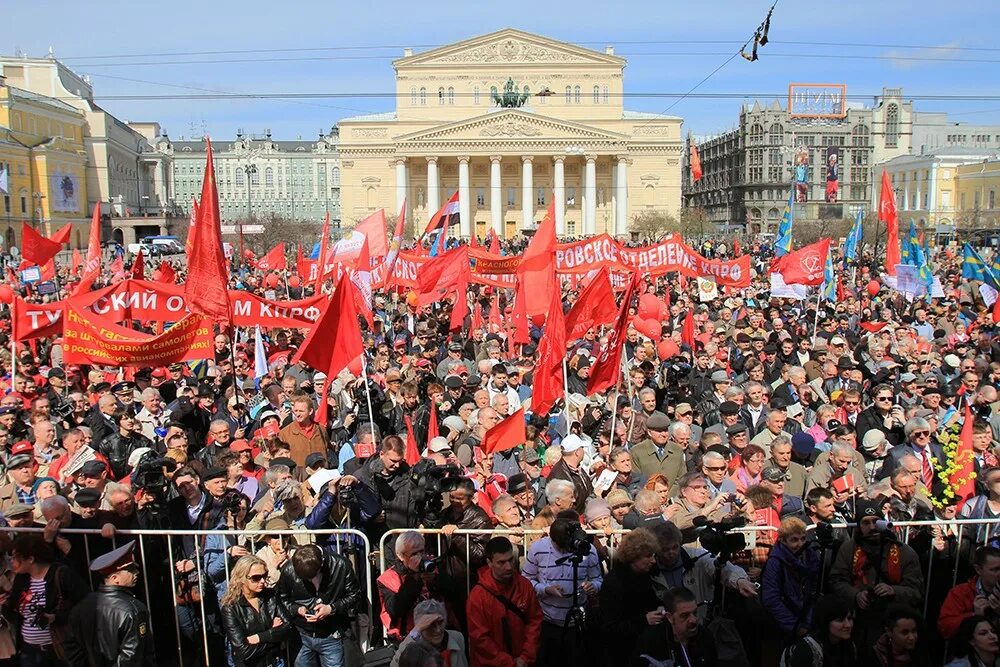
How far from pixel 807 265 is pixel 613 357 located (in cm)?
931

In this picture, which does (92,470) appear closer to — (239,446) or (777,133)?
(239,446)

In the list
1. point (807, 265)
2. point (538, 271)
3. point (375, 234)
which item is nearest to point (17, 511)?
point (538, 271)

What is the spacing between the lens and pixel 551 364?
27.5ft

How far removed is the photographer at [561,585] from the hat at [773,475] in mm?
1829

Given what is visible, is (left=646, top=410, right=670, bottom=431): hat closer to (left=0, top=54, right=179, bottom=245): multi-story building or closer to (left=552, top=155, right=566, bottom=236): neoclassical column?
(left=552, top=155, right=566, bottom=236): neoclassical column

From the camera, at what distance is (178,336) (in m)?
8.88

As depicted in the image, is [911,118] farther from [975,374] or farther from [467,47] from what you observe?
[975,374]

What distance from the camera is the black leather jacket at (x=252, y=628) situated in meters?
4.77

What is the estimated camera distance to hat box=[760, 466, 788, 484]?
6211 mm

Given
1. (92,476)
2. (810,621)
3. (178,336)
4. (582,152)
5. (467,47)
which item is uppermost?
(467,47)

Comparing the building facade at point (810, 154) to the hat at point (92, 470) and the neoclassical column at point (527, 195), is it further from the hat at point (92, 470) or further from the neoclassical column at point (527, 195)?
the hat at point (92, 470)

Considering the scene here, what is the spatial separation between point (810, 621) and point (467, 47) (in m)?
82.3

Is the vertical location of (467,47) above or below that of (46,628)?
above

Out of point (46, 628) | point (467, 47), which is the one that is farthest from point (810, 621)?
point (467, 47)
